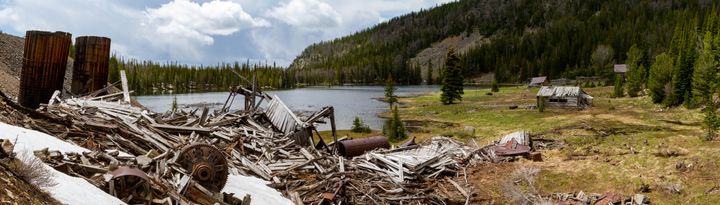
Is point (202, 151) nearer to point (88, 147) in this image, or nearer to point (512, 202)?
point (88, 147)

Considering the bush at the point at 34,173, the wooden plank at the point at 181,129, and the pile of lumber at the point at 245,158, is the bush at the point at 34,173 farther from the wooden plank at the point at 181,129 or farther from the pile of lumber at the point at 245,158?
the wooden plank at the point at 181,129

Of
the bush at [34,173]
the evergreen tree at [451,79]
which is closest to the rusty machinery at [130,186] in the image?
the bush at [34,173]

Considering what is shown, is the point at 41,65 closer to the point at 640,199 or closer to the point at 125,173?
the point at 125,173

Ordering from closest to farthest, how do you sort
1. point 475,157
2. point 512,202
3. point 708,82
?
point 512,202
point 475,157
point 708,82

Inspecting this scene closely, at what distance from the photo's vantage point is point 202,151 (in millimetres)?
9992

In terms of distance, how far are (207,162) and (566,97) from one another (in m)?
45.1

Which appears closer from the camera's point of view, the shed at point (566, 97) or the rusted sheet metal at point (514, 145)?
the rusted sheet metal at point (514, 145)

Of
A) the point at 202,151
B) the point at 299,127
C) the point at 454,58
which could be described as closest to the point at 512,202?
the point at 299,127

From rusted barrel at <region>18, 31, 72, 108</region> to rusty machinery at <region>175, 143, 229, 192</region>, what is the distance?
376 inches

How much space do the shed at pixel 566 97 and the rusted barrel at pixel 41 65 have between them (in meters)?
42.8

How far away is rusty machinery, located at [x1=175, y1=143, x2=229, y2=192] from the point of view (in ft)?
31.8

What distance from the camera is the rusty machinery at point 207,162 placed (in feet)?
31.8

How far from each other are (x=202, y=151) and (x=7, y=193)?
4521 millimetres

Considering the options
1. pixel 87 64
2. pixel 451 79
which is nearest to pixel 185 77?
pixel 451 79
